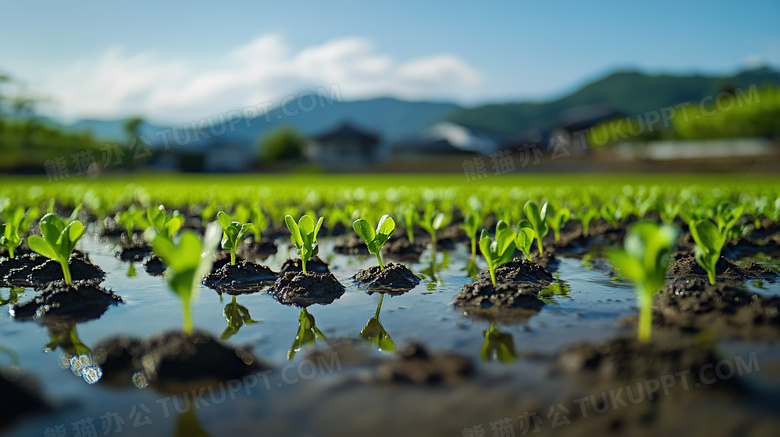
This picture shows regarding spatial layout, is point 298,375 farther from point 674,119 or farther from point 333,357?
point 674,119

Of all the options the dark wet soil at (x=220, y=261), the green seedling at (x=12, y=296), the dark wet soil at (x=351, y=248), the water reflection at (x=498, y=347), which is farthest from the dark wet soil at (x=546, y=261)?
the green seedling at (x=12, y=296)

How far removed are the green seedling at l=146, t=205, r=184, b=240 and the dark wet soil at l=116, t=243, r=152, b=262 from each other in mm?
324

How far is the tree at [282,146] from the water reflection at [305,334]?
6057 cm

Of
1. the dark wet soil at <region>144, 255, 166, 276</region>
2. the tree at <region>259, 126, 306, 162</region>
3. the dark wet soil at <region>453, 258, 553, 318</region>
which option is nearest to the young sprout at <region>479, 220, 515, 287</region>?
the dark wet soil at <region>453, 258, 553, 318</region>

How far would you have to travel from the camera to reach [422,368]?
1.89 m

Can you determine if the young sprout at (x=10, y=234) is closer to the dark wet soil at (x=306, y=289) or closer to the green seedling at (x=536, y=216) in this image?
the dark wet soil at (x=306, y=289)

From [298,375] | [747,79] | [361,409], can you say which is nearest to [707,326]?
[361,409]

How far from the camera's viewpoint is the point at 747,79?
354ft

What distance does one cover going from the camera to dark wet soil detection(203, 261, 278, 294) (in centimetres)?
336

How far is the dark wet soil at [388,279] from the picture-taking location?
131 inches

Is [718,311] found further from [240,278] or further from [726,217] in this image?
[240,278]

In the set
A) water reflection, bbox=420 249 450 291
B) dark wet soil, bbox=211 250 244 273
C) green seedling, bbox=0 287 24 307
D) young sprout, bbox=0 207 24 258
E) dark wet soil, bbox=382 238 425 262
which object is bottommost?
water reflection, bbox=420 249 450 291

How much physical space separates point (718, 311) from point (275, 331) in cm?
221

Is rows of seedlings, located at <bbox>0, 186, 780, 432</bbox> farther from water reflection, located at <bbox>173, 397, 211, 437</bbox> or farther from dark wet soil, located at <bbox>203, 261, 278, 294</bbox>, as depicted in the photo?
water reflection, located at <bbox>173, 397, 211, 437</bbox>
